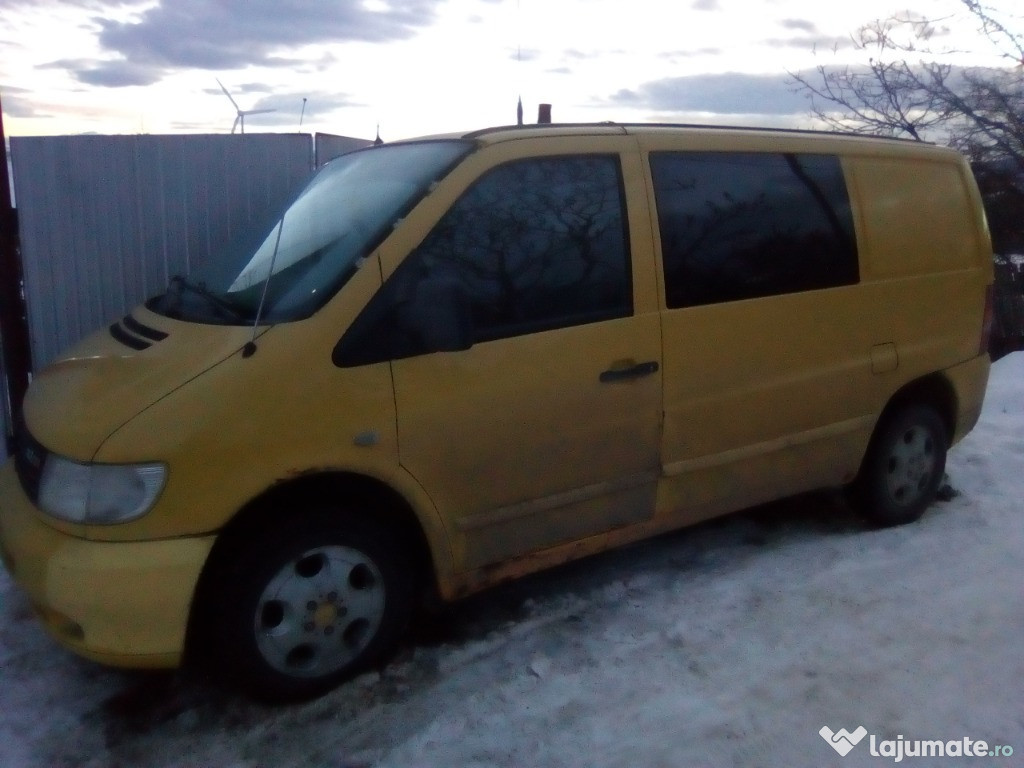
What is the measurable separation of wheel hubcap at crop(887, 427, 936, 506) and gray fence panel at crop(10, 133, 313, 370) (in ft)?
11.5

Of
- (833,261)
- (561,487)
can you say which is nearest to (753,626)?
(561,487)

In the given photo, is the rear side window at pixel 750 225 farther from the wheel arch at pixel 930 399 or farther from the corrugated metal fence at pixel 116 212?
the corrugated metal fence at pixel 116 212

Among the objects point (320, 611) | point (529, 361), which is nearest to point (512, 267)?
point (529, 361)

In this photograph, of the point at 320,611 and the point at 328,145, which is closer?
the point at 320,611

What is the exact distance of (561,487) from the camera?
3639 millimetres

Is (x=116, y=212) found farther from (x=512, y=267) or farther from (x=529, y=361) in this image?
(x=529, y=361)

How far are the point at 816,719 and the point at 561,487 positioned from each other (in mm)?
1203

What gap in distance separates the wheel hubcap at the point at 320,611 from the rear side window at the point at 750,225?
1638 millimetres

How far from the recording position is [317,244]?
3.54 meters

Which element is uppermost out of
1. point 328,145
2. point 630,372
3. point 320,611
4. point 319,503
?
point 328,145

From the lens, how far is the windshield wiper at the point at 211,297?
133 inches

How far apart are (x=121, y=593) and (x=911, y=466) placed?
12.6 ft

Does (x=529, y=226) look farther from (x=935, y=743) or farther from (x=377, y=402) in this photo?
(x=935, y=743)

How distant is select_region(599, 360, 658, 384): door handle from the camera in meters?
3.63
